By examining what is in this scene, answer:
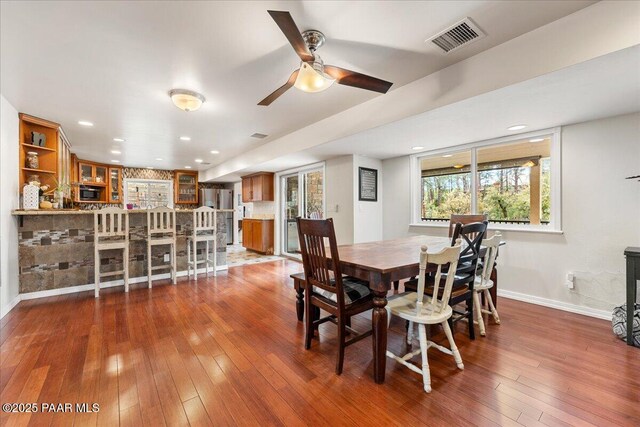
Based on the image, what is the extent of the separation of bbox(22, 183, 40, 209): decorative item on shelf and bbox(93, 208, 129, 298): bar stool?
0.63 m

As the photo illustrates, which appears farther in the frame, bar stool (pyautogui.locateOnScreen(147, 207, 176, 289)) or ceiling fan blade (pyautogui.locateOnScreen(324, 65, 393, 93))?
bar stool (pyautogui.locateOnScreen(147, 207, 176, 289))

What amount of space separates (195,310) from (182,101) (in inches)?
88.1

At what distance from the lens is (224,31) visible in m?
1.87

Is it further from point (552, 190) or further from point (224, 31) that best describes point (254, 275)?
point (552, 190)

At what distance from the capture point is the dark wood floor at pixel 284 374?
58.3 inches

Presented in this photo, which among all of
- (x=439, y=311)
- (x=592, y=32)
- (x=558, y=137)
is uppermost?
(x=592, y=32)

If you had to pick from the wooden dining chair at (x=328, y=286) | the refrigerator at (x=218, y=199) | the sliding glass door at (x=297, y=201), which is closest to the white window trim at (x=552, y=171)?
the sliding glass door at (x=297, y=201)

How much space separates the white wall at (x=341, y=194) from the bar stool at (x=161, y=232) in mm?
2578

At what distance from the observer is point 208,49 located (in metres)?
2.08

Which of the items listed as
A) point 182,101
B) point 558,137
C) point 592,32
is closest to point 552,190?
point 558,137

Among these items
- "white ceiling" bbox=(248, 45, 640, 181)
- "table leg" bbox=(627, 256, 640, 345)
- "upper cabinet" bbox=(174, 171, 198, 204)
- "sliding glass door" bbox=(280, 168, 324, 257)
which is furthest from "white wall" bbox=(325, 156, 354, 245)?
"upper cabinet" bbox=(174, 171, 198, 204)

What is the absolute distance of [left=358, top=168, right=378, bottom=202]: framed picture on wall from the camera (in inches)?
180

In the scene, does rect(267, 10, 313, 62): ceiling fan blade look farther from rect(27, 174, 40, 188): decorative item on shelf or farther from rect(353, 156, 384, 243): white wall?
rect(27, 174, 40, 188): decorative item on shelf

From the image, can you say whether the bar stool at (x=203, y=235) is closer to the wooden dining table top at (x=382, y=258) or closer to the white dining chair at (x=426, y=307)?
the wooden dining table top at (x=382, y=258)
